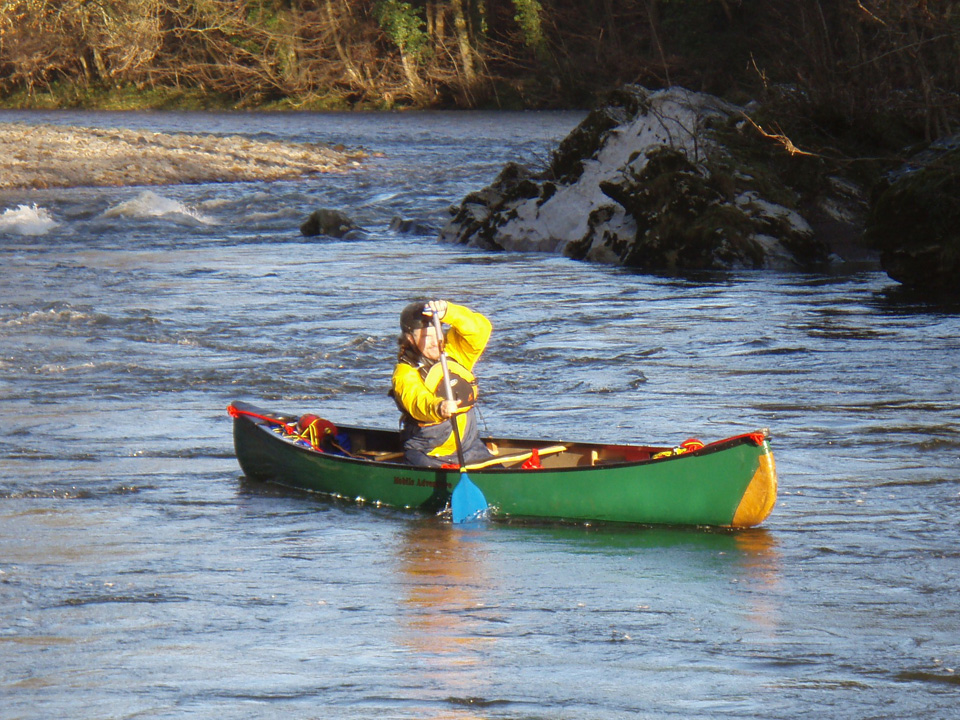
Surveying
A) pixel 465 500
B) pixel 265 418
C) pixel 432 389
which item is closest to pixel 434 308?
pixel 432 389

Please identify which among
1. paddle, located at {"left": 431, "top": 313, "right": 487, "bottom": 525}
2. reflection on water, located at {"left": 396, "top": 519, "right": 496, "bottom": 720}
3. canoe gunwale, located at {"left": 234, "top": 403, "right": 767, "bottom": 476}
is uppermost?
canoe gunwale, located at {"left": 234, "top": 403, "right": 767, "bottom": 476}

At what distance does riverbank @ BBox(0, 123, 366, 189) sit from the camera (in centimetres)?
2811

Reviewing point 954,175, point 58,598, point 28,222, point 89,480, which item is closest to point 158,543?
point 58,598

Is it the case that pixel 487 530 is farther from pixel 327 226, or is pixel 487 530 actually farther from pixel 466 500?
pixel 327 226

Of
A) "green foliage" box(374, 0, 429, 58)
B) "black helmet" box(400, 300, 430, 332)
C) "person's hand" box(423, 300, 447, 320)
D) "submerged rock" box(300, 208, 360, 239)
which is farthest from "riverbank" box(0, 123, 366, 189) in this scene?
"person's hand" box(423, 300, 447, 320)

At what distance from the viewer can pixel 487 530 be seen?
7066 millimetres

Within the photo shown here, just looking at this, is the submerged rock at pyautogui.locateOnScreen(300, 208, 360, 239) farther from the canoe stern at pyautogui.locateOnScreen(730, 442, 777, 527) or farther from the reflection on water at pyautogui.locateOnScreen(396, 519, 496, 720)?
the canoe stern at pyautogui.locateOnScreen(730, 442, 777, 527)

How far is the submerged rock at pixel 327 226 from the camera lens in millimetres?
21938

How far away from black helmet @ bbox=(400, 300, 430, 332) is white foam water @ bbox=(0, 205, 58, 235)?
1564 cm

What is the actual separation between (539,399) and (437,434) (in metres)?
2.96

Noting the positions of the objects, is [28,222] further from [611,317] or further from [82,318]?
[611,317]

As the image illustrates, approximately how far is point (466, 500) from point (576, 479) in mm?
563

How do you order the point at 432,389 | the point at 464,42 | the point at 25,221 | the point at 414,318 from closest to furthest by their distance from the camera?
the point at 414,318 → the point at 432,389 → the point at 25,221 → the point at 464,42

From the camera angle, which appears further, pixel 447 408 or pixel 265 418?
pixel 265 418
